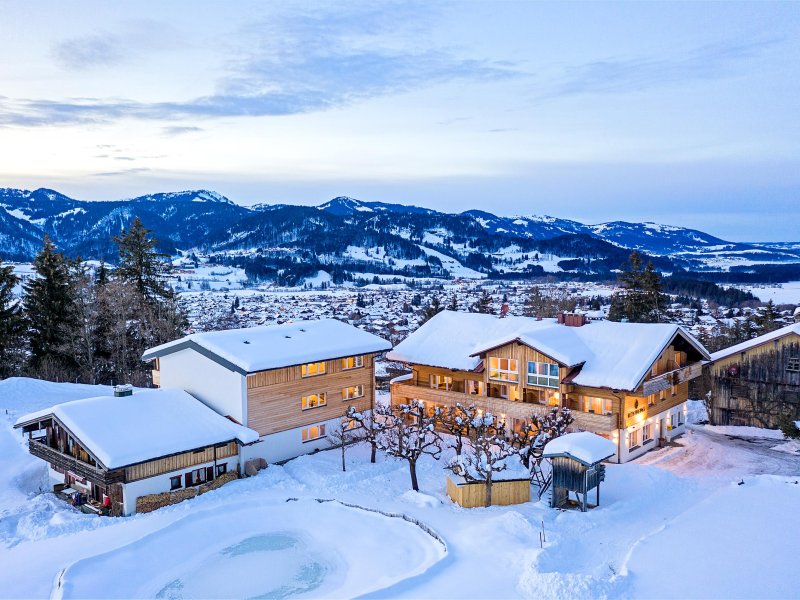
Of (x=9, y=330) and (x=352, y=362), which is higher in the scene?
(x=9, y=330)

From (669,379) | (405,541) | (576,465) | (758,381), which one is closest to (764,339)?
(758,381)

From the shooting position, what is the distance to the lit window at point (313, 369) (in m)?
29.6

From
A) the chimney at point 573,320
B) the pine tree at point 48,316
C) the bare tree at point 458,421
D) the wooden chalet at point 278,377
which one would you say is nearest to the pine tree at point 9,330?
the pine tree at point 48,316

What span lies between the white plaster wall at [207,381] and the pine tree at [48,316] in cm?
2166

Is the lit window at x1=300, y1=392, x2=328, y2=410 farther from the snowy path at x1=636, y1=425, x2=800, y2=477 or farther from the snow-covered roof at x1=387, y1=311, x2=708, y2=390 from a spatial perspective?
the snowy path at x1=636, y1=425, x2=800, y2=477

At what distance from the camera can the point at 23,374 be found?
4553cm

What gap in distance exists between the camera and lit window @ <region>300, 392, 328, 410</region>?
29.6 m

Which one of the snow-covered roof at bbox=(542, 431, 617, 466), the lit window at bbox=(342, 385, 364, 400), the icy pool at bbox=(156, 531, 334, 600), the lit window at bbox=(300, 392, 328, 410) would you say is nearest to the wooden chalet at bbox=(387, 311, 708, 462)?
the lit window at bbox=(342, 385, 364, 400)

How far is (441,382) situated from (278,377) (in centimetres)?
1084

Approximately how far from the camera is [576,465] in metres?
21.4

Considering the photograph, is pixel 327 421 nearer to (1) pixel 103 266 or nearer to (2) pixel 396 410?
(2) pixel 396 410

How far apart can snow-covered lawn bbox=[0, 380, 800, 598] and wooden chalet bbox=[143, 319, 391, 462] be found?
2.78 meters

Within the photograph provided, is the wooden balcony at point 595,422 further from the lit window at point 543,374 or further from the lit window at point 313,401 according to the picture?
the lit window at point 313,401

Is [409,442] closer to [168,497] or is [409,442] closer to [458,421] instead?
[458,421]
